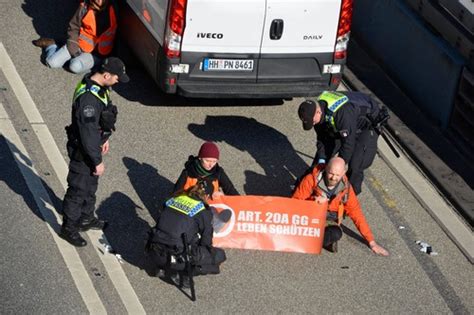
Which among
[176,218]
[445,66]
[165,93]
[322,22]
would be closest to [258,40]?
[322,22]

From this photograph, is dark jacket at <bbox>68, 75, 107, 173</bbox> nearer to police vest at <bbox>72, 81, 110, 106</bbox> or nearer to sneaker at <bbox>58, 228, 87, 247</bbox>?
police vest at <bbox>72, 81, 110, 106</bbox>

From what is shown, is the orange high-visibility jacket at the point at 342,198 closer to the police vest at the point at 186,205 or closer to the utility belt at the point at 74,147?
the police vest at the point at 186,205

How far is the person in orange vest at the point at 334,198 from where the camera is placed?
10.5 meters

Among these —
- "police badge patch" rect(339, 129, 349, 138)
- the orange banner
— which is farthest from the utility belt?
"police badge patch" rect(339, 129, 349, 138)

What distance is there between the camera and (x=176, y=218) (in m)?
9.53

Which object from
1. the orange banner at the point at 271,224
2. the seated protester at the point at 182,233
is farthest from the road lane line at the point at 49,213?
the orange banner at the point at 271,224

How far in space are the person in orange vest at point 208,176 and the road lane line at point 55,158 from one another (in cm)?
88

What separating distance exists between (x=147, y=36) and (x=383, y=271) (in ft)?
13.0

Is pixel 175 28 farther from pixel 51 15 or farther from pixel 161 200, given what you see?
pixel 51 15

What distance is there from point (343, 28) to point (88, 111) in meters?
3.79

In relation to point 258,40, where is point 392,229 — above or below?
below

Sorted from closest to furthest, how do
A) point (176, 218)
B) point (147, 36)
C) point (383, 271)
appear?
point (176, 218) → point (383, 271) → point (147, 36)

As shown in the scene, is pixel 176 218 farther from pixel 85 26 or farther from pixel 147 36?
pixel 85 26

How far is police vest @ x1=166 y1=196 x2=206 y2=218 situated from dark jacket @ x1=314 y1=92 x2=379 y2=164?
71.2 inches
